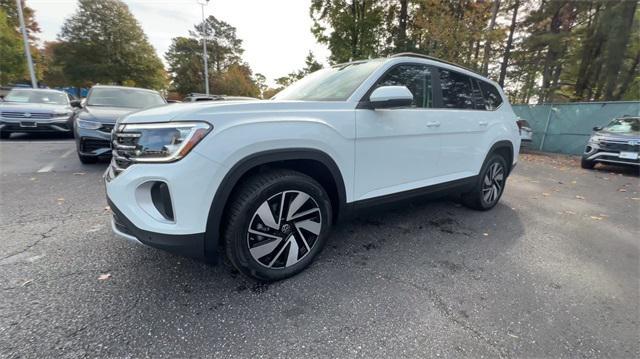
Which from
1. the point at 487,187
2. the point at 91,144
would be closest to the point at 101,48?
the point at 91,144

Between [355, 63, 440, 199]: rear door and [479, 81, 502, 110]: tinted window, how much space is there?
111 cm

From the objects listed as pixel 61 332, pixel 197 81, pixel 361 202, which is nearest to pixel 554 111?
pixel 361 202

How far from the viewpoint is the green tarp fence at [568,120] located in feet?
32.3

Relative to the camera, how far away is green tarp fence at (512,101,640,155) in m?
9.84

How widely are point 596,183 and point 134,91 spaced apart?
10.4 m

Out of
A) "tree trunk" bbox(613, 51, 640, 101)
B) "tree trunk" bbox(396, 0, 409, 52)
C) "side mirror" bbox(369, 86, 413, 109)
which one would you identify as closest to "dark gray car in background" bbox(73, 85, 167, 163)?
"side mirror" bbox(369, 86, 413, 109)

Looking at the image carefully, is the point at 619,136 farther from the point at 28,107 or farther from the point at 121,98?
the point at 28,107

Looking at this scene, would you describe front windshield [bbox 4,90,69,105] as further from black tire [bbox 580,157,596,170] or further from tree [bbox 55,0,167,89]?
tree [bbox 55,0,167,89]

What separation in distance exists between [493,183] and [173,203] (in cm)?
388

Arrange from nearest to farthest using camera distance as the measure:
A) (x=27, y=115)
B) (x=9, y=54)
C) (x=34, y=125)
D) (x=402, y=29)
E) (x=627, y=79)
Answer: (x=27, y=115), (x=34, y=125), (x=402, y=29), (x=627, y=79), (x=9, y=54)

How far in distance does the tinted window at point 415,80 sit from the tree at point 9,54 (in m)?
29.2

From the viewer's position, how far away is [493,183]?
3.73 m

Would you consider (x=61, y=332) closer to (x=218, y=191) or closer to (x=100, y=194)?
(x=218, y=191)

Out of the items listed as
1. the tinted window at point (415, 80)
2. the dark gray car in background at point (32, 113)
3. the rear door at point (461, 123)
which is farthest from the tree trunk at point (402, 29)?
the dark gray car in background at point (32, 113)
